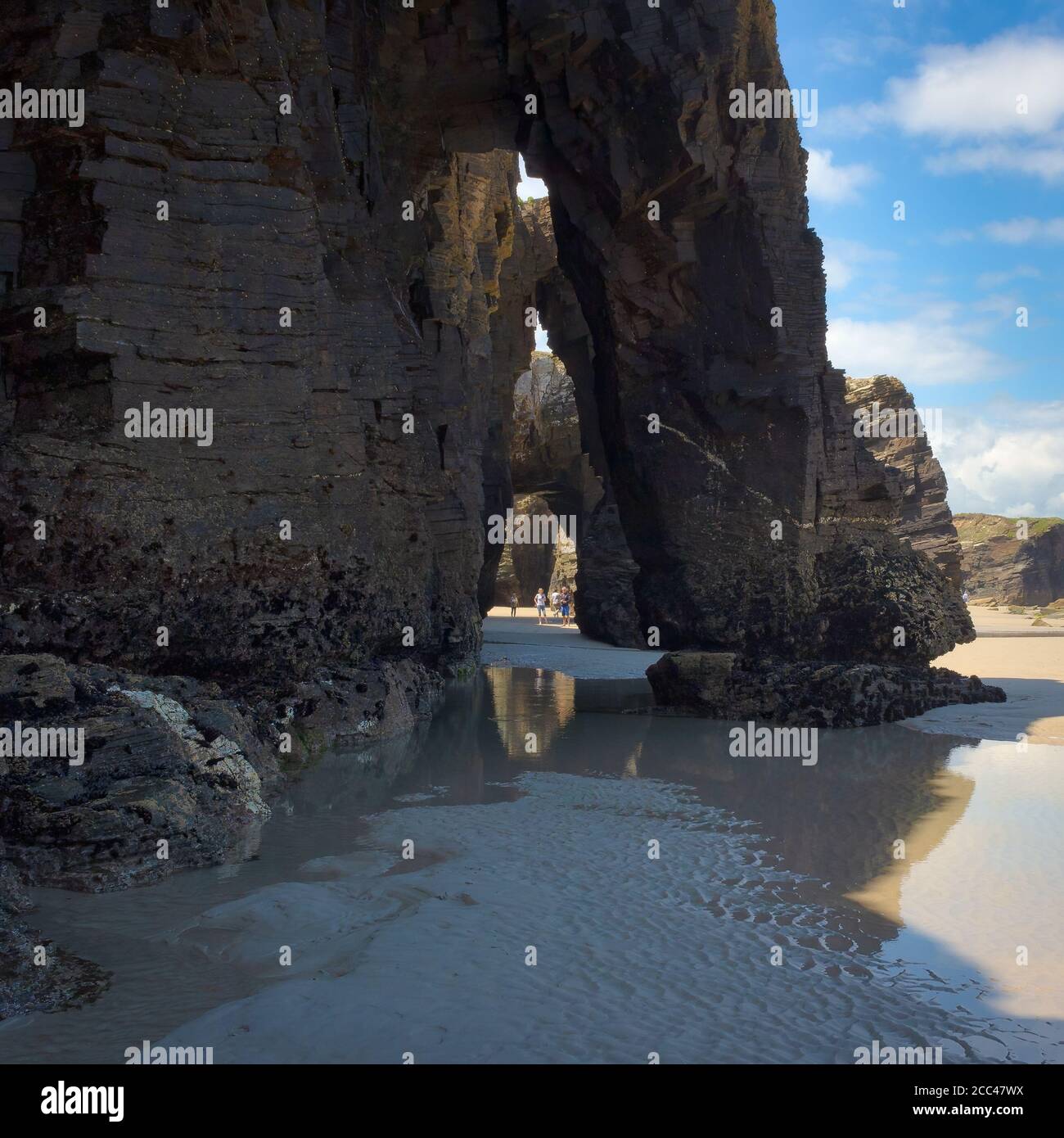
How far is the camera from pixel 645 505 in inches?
678

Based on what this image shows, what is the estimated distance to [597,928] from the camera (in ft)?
17.4

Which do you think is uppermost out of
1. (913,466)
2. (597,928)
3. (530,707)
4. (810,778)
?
(913,466)

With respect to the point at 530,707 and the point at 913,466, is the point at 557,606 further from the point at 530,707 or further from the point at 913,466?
the point at 530,707

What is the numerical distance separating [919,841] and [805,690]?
5981mm

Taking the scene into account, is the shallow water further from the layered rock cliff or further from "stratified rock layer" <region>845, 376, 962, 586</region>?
"stratified rock layer" <region>845, 376, 962, 586</region>

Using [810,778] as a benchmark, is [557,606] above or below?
above

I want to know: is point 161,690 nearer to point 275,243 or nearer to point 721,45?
point 275,243

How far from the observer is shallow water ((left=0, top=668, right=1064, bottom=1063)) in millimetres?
4008

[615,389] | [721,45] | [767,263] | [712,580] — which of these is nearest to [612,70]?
[721,45]

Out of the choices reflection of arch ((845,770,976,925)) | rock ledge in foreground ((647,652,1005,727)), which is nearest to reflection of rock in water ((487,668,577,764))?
rock ledge in foreground ((647,652,1005,727))

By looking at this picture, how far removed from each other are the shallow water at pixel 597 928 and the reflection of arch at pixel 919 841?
0.10 ft

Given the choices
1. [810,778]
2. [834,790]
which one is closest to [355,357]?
[810,778]

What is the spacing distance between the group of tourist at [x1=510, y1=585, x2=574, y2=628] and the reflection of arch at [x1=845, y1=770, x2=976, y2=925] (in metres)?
27.3

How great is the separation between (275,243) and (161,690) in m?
5.42
